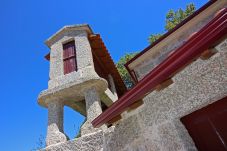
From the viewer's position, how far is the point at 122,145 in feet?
11.6

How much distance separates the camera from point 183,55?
250 centimetres

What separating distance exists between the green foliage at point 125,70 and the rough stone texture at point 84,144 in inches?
422

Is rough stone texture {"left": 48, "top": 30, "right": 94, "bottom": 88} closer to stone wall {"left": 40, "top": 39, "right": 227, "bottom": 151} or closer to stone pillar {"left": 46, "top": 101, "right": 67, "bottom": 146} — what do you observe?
stone pillar {"left": 46, "top": 101, "right": 67, "bottom": 146}

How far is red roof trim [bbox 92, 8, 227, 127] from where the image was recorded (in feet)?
7.47

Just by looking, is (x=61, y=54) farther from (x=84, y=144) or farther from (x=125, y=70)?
(x=125, y=70)

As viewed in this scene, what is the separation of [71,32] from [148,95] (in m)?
6.91

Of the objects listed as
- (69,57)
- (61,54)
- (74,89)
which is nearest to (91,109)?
(74,89)

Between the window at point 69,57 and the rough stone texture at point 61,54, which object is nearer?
the rough stone texture at point 61,54

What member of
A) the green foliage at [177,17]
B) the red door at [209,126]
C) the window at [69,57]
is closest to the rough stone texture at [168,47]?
the window at [69,57]

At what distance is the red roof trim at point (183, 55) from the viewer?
2.28 m

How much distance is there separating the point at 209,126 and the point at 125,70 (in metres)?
14.0

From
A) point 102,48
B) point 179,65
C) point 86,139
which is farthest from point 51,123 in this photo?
point 179,65

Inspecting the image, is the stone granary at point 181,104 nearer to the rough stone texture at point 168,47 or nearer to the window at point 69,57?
the rough stone texture at point 168,47

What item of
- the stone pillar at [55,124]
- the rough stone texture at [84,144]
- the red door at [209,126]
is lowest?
the red door at [209,126]
